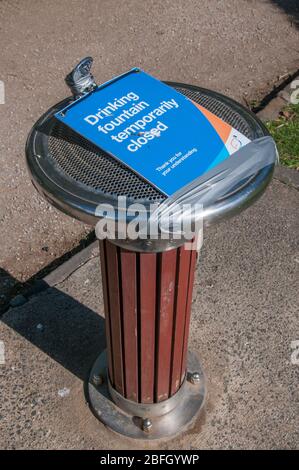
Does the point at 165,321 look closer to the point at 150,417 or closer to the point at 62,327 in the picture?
the point at 150,417

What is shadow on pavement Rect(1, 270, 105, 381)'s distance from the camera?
2822mm

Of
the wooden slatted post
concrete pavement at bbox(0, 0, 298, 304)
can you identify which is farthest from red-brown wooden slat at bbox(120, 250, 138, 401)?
concrete pavement at bbox(0, 0, 298, 304)

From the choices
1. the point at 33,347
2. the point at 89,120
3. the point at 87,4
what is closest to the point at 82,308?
the point at 33,347

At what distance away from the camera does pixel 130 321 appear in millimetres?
2123

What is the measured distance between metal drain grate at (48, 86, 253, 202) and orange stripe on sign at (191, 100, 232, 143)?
0.10 metres

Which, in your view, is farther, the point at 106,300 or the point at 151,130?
the point at 106,300

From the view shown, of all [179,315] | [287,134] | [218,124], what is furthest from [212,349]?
[287,134]

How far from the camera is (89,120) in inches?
71.0

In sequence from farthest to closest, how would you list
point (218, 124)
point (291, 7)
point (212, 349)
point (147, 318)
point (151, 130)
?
point (291, 7), point (212, 349), point (147, 318), point (218, 124), point (151, 130)

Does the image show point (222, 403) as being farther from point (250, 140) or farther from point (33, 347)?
point (250, 140)

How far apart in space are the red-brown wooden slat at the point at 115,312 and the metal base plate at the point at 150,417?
135 mm

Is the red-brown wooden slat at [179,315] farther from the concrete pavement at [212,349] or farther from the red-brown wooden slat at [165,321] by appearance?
the concrete pavement at [212,349]

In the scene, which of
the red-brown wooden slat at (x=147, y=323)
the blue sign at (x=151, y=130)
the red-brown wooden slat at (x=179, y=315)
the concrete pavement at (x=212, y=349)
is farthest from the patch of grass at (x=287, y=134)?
the blue sign at (x=151, y=130)

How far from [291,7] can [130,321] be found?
4861 millimetres
